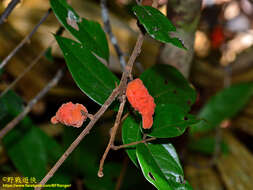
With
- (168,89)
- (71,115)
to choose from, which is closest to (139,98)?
(71,115)

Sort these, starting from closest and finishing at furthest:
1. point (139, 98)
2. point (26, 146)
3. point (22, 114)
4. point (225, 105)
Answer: point (139, 98)
point (22, 114)
point (26, 146)
point (225, 105)

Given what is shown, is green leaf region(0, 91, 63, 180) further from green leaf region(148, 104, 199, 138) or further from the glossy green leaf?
green leaf region(148, 104, 199, 138)

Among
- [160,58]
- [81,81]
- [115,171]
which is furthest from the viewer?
[115,171]

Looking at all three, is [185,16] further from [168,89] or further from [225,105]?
[225,105]

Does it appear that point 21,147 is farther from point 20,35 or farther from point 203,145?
point 203,145

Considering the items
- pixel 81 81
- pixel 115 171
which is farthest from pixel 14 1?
pixel 115 171

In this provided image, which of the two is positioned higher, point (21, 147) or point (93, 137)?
point (21, 147)

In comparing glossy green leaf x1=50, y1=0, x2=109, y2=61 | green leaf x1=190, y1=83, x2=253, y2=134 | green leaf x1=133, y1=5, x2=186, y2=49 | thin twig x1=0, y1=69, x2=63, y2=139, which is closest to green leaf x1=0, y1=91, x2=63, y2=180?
thin twig x1=0, y1=69, x2=63, y2=139
